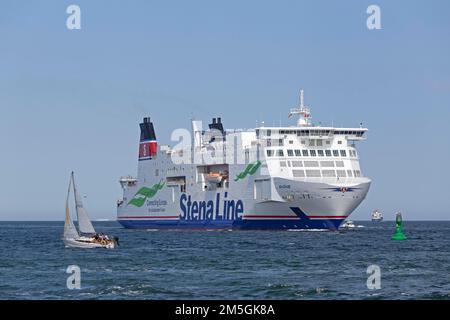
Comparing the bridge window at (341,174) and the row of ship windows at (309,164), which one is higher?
the row of ship windows at (309,164)

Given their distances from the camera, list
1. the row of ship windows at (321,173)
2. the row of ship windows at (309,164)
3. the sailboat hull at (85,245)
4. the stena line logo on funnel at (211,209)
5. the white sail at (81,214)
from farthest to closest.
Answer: the stena line logo on funnel at (211,209)
the row of ship windows at (309,164)
the row of ship windows at (321,173)
the white sail at (81,214)
the sailboat hull at (85,245)

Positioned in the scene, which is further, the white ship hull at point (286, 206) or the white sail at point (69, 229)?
the white ship hull at point (286, 206)

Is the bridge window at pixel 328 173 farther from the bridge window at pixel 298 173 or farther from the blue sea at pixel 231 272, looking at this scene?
the blue sea at pixel 231 272

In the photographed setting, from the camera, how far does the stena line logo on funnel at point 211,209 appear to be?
279 ft

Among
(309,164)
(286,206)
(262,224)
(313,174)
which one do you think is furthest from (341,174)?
(262,224)

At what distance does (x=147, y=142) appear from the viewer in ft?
345

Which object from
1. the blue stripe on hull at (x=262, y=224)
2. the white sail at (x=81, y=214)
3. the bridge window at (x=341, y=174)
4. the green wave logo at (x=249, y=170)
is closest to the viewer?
the white sail at (x=81, y=214)

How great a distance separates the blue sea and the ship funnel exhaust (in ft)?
142

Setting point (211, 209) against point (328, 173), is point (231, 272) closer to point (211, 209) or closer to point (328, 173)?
point (328, 173)

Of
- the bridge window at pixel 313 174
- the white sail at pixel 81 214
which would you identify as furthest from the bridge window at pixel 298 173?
the white sail at pixel 81 214

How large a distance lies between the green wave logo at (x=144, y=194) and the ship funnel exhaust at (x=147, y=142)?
373 centimetres

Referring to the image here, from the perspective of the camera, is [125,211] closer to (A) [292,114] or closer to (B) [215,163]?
(B) [215,163]

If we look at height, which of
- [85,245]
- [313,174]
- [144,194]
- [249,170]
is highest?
[249,170]

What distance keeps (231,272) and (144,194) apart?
215 ft
